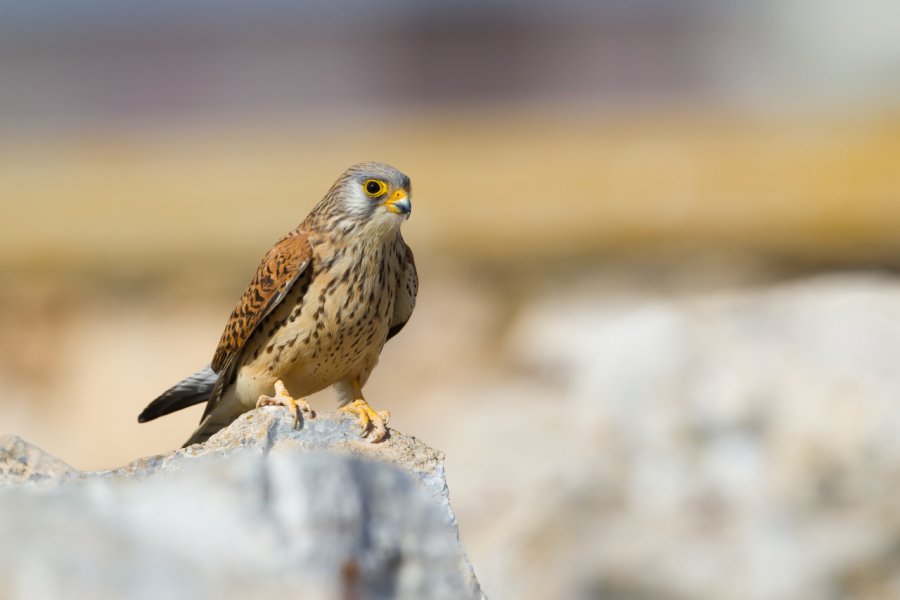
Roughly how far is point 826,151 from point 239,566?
1344 cm

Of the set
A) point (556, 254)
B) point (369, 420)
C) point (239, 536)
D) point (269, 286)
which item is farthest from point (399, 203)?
point (556, 254)

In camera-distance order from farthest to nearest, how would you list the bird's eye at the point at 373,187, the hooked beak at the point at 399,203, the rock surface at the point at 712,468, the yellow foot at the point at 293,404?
the rock surface at the point at 712,468 < the bird's eye at the point at 373,187 < the hooked beak at the point at 399,203 < the yellow foot at the point at 293,404

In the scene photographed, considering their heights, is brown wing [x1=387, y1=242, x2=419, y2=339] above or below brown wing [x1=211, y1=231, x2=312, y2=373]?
above

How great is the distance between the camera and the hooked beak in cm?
560

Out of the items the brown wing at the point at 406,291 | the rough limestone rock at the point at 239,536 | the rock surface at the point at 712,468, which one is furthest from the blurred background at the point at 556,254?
the rough limestone rock at the point at 239,536

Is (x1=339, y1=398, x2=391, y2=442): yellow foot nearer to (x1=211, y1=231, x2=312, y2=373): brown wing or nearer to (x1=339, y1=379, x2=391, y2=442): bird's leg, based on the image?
(x1=339, y1=379, x2=391, y2=442): bird's leg

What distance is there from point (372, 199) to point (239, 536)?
2.53m

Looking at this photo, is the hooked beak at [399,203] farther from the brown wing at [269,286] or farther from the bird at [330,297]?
the brown wing at [269,286]

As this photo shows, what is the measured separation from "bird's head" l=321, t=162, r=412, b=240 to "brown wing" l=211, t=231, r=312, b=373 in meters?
0.20

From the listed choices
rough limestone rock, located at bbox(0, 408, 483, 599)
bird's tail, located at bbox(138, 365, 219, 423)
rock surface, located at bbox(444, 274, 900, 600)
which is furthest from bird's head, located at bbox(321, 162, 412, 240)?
rock surface, located at bbox(444, 274, 900, 600)

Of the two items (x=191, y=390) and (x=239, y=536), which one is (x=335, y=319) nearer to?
(x=191, y=390)

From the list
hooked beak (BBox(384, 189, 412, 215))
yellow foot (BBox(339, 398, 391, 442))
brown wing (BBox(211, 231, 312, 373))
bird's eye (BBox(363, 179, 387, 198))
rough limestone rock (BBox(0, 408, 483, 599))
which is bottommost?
rough limestone rock (BBox(0, 408, 483, 599))

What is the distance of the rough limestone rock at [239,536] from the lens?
10.6ft

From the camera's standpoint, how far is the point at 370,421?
16.4ft
